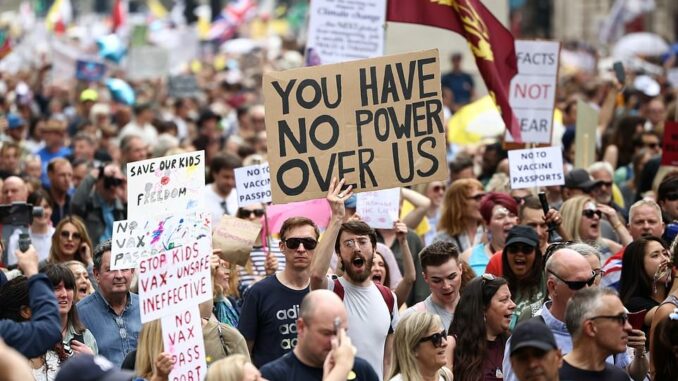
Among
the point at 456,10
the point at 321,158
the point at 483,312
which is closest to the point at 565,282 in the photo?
the point at 483,312

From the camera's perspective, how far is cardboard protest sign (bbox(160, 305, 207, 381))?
25.7ft

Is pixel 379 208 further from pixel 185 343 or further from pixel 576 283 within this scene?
pixel 185 343

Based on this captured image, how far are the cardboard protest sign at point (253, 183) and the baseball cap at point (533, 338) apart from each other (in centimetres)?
451

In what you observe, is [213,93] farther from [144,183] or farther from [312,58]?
[144,183]

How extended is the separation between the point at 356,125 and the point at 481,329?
1.56 m

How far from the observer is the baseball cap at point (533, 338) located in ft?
21.8

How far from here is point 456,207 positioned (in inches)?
482

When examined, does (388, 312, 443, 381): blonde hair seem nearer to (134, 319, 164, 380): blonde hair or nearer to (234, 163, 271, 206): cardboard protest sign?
(134, 319, 164, 380): blonde hair

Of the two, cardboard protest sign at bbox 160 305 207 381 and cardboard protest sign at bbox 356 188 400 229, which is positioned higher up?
cardboard protest sign at bbox 356 188 400 229

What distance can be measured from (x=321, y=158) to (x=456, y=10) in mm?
4094

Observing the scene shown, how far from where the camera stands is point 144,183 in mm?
8711

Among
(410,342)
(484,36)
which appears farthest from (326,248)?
(484,36)

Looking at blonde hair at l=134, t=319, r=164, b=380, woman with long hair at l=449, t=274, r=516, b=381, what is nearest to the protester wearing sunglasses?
woman with long hair at l=449, t=274, r=516, b=381

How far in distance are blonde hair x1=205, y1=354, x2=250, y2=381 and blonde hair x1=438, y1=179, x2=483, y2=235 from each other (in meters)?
5.62
